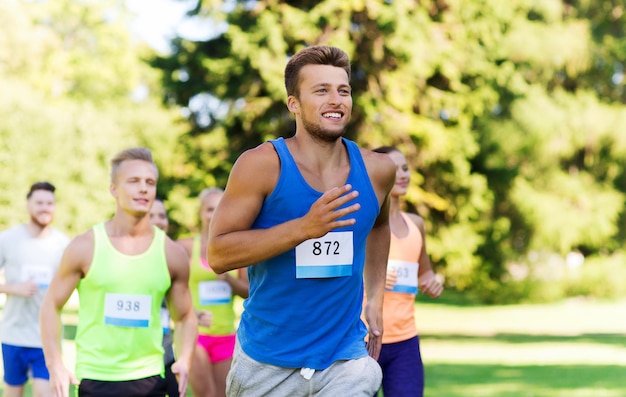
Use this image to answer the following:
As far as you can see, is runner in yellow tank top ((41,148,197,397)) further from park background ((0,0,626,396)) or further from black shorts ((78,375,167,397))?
park background ((0,0,626,396))

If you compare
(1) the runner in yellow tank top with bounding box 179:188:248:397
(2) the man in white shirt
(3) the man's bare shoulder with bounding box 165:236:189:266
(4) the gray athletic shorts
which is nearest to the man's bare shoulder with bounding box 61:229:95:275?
(3) the man's bare shoulder with bounding box 165:236:189:266

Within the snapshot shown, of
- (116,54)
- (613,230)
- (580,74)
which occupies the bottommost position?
(613,230)

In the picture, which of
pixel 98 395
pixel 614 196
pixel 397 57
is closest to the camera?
pixel 98 395

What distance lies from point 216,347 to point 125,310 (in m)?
3.00

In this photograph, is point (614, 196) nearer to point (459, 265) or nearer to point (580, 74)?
point (580, 74)

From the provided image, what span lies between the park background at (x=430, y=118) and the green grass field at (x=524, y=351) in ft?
0.65

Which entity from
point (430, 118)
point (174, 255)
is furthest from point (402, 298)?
point (430, 118)

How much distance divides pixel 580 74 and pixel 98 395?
115ft

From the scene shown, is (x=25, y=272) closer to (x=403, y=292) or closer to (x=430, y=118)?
(x=403, y=292)

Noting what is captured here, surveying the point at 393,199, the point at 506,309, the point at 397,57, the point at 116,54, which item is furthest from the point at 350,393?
the point at 116,54

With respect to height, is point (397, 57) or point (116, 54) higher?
point (116, 54)

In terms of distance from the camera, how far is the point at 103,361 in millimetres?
5375

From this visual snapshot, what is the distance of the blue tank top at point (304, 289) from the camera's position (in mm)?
3846

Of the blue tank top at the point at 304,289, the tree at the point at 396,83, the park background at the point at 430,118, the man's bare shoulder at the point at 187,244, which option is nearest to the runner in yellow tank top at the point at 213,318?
the man's bare shoulder at the point at 187,244
